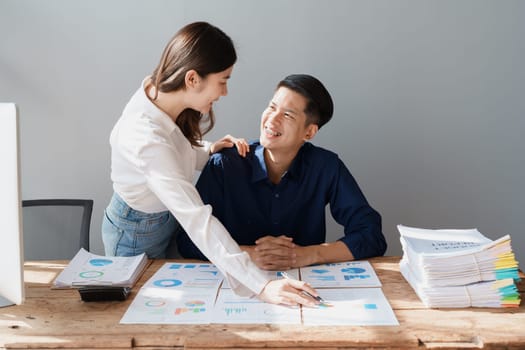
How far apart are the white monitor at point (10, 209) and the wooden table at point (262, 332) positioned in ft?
0.37

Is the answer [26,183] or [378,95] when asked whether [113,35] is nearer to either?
[26,183]

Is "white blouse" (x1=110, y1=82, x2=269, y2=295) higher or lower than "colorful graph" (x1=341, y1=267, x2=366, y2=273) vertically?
higher

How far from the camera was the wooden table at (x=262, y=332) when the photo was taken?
1.27 m

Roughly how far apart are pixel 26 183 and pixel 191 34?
1.54 metres

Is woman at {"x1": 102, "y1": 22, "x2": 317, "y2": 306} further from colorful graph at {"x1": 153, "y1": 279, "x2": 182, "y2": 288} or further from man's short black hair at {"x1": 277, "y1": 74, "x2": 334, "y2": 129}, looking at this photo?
man's short black hair at {"x1": 277, "y1": 74, "x2": 334, "y2": 129}

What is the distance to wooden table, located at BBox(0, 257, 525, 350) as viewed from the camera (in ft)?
4.16

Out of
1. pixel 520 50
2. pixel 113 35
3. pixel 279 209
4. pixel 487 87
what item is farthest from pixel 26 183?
pixel 520 50

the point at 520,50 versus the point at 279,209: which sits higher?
the point at 520,50

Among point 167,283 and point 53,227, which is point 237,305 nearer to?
point 167,283

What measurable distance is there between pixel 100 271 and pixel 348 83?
5.10 ft

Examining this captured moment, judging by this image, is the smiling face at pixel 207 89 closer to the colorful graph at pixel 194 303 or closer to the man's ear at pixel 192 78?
the man's ear at pixel 192 78

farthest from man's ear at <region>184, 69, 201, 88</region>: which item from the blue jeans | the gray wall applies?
the gray wall

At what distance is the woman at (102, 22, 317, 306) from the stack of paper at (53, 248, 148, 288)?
0.62 feet

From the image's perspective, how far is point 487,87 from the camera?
272 centimetres
